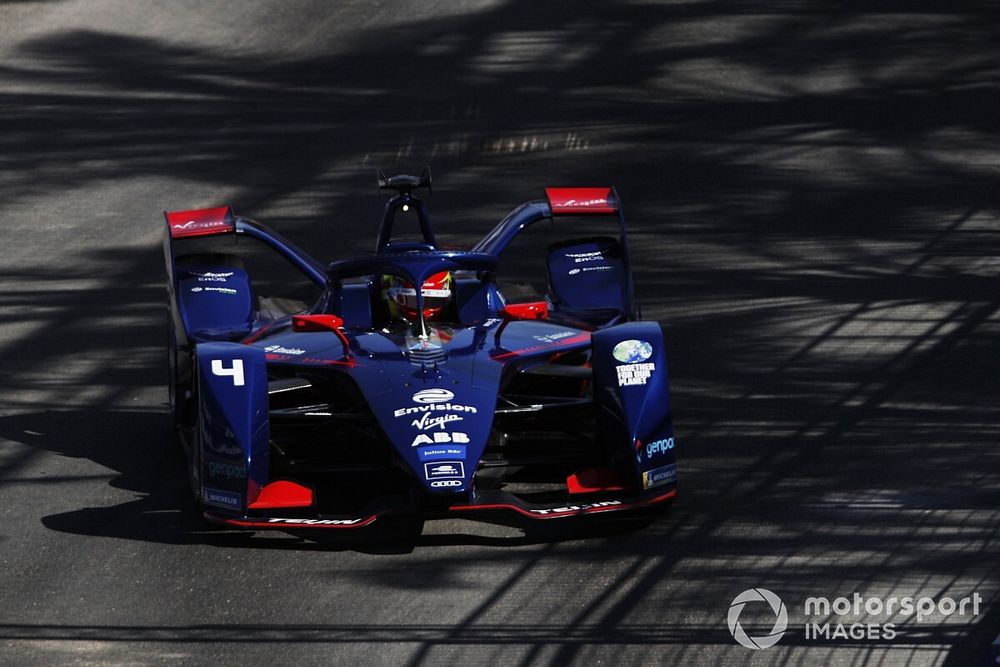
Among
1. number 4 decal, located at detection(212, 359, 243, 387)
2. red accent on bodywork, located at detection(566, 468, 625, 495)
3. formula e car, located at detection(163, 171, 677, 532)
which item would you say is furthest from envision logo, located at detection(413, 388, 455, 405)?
number 4 decal, located at detection(212, 359, 243, 387)

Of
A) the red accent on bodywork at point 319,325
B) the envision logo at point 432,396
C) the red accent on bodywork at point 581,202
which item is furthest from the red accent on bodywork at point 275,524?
the red accent on bodywork at point 581,202

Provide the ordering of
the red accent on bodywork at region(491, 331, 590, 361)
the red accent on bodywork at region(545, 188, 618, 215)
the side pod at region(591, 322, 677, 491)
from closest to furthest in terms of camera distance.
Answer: the side pod at region(591, 322, 677, 491)
the red accent on bodywork at region(491, 331, 590, 361)
the red accent on bodywork at region(545, 188, 618, 215)

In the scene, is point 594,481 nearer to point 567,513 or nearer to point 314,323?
point 567,513

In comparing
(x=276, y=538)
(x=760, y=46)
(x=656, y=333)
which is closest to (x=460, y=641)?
(x=276, y=538)

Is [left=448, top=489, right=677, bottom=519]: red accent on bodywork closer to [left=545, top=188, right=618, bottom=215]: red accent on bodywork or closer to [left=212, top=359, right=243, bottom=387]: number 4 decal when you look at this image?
[left=212, top=359, right=243, bottom=387]: number 4 decal

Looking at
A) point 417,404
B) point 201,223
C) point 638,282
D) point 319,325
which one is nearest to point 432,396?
point 417,404

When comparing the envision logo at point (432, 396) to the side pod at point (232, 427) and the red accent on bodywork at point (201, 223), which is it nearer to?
the side pod at point (232, 427)

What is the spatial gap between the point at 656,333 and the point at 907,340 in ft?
11.4

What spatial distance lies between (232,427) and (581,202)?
3.97m

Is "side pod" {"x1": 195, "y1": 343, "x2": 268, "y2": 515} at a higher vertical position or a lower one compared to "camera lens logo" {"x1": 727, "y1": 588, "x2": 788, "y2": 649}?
higher

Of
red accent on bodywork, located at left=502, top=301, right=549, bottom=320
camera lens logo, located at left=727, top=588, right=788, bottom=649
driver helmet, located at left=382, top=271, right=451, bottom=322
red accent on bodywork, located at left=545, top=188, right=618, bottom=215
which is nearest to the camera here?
camera lens logo, located at left=727, top=588, right=788, bottom=649

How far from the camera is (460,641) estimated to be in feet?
25.4

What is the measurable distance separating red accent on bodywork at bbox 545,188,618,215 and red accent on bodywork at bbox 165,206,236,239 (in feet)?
7.22

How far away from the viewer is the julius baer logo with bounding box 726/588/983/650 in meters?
7.66
